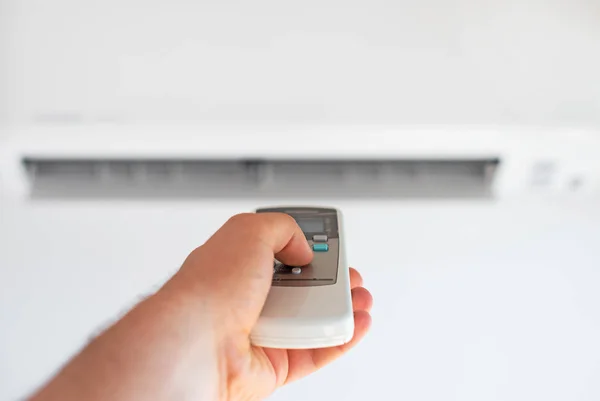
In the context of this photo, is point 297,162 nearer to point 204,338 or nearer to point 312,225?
point 312,225

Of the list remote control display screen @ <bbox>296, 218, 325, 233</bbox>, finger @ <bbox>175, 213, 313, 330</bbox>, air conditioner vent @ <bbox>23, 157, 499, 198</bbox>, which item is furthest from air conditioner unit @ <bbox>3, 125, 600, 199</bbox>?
finger @ <bbox>175, 213, 313, 330</bbox>

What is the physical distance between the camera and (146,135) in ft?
1.95

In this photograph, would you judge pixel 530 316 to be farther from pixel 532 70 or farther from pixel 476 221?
pixel 532 70

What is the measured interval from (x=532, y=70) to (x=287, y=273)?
34cm

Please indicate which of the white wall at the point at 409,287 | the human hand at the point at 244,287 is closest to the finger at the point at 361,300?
the human hand at the point at 244,287

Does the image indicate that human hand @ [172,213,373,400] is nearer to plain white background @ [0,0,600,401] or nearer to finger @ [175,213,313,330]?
finger @ [175,213,313,330]

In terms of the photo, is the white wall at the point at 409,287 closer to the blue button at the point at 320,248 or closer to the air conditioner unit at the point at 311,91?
the air conditioner unit at the point at 311,91

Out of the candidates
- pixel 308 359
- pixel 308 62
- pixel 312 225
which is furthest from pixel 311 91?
pixel 308 359

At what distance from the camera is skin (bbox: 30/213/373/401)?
31 centimetres

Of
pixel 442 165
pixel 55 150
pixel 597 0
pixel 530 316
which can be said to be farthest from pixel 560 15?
pixel 55 150

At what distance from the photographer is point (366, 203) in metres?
0.62

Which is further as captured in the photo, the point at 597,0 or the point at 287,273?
the point at 597,0

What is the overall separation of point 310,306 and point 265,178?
28cm

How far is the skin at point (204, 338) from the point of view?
12.4 inches
